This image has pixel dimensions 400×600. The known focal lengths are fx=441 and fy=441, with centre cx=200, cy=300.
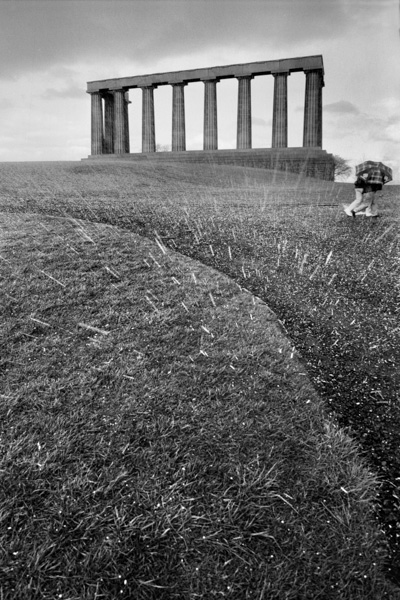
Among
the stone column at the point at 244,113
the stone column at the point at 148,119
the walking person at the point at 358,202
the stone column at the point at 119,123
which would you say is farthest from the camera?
the stone column at the point at 119,123

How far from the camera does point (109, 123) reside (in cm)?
6041

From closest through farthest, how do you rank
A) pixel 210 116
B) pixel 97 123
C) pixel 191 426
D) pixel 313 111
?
1. pixel 191 426
2. pixel 313 111
3. pixel 210 116
4. pixel 97 123

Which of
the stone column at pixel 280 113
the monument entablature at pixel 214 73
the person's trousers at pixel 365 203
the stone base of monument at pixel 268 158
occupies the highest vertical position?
the monument entablature at pixel 214 73

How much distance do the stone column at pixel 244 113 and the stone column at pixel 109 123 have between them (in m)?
18.0

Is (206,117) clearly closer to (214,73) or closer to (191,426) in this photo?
(214,73)

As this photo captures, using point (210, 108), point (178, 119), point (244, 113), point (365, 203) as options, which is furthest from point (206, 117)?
point (365, 203)

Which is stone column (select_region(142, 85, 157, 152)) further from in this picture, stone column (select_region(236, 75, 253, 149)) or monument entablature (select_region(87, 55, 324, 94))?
stone column (select_region(236, 75, 253, 149))

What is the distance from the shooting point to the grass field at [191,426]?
2762 millimetres

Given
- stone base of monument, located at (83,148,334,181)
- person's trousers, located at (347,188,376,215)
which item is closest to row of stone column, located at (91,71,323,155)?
stone base of monument, located at (83,148,334,181)

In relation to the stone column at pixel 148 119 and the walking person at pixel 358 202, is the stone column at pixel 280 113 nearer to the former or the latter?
the stone column at pixel 148 119

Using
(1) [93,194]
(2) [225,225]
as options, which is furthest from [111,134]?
(2) [225,225]

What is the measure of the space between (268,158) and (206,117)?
11798 mm

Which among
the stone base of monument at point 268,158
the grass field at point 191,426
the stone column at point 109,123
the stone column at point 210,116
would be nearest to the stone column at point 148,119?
the stone column at point 109,123

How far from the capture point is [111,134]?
59938mm
